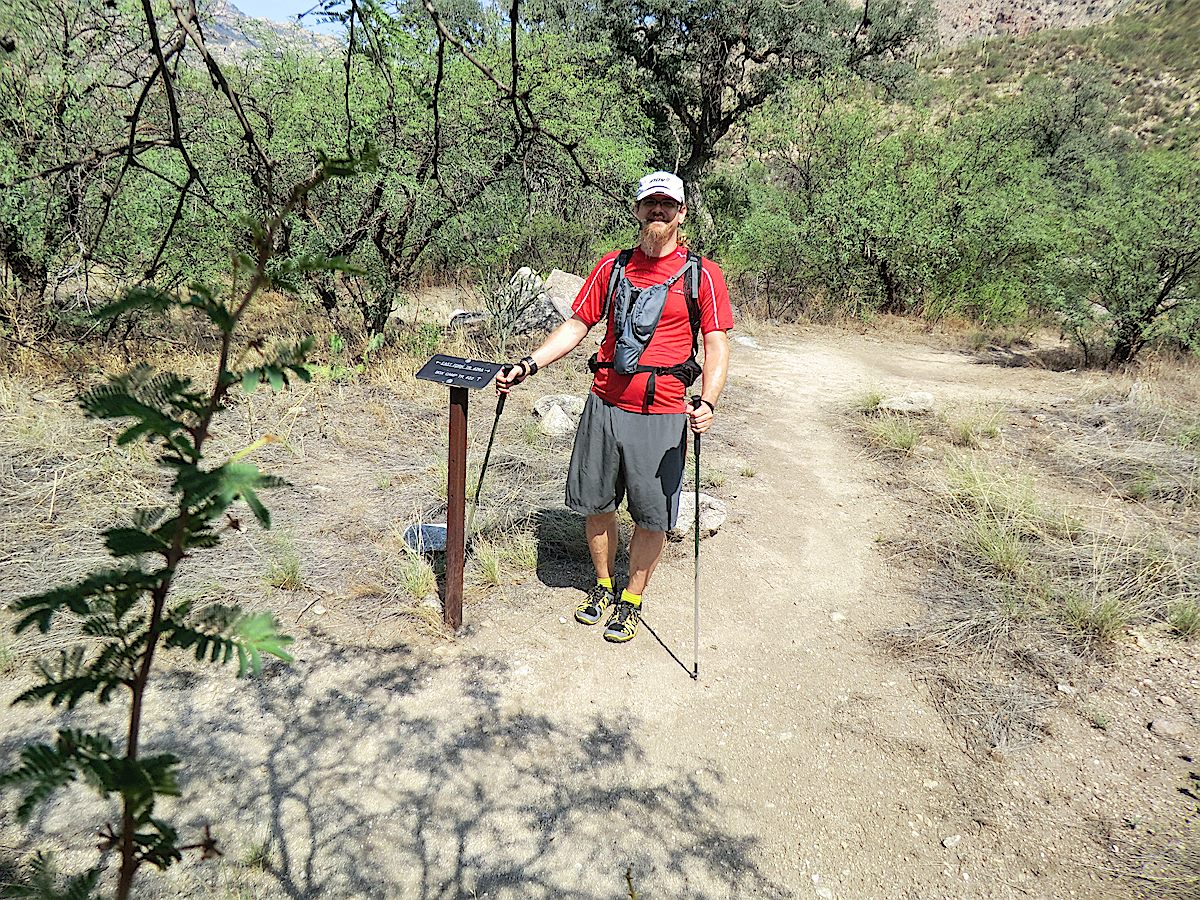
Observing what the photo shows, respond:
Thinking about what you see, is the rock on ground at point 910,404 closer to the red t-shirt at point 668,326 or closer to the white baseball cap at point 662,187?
the red t-shirt at point 668,326

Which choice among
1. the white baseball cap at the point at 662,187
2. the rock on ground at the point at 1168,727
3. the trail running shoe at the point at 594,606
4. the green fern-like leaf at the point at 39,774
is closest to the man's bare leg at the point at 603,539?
the trail running shoe at the point at 594,606

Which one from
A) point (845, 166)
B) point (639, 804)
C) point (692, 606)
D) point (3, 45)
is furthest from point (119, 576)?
point (845, 166)

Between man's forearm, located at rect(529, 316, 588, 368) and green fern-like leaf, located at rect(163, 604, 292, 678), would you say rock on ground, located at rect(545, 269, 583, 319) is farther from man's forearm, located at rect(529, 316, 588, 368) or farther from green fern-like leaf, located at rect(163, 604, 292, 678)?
green fern-like leaf, located at rect(163, 604, 292, 678)

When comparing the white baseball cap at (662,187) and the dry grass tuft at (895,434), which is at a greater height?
the white baseball cap at (662,187)

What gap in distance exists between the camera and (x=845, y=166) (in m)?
11.7

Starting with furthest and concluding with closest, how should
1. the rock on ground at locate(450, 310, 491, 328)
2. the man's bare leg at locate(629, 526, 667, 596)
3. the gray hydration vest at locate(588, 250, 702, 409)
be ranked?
the rock on ground at locate(450, 310, 491, 328) → the man's bare leg at locate(629, 526, 667, 596) → the gray hydration vest at locate(588, 250, 702, 409)

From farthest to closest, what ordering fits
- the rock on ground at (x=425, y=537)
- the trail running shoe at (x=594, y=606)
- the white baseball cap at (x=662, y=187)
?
the rock on ground at (x=425, y=537) → the trail running shoe at (x=594, y=606) → the white baseball cap at (x=662, y=187)

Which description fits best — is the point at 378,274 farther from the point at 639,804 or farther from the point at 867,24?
the point at 867,24

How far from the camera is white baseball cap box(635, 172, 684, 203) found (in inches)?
105

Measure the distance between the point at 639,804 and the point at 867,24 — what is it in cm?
1910

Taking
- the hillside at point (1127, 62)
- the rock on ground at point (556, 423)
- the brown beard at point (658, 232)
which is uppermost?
the hillside at point (1127, 62)

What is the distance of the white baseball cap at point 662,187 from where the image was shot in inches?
105

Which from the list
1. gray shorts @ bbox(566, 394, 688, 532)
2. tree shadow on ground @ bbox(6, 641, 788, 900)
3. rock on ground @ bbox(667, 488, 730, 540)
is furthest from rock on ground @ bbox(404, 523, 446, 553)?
rock on ground @ bbox(667, 488, 730, 540)

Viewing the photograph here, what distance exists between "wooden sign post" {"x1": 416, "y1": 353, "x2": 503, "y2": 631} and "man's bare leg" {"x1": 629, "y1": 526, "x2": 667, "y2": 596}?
2.70 ft
